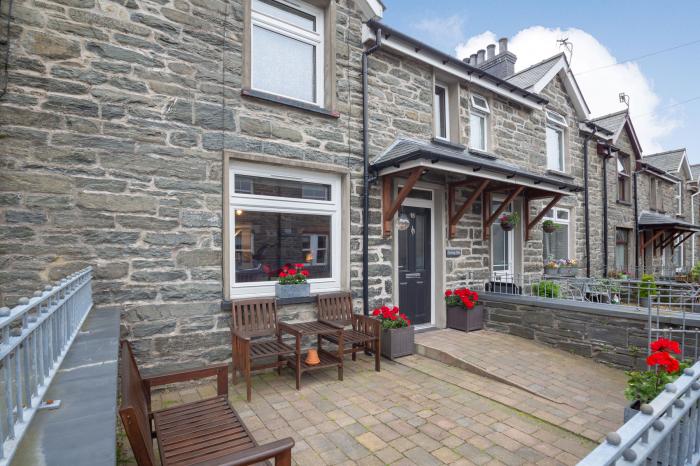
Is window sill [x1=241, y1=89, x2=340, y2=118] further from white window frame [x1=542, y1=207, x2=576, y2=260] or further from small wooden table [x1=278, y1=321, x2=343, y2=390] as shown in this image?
white window frame [x1=542, y1=207, x2=576, y2=260]

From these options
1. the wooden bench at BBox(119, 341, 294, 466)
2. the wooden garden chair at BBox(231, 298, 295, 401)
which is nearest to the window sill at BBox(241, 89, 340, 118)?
the wooden garden chair at BBox(231, 298, 295, 401)

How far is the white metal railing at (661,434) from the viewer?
1.33 metres

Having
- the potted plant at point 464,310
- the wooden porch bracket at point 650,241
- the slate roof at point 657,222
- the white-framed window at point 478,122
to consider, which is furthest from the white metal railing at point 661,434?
the wooden porch bracket at point 650,241

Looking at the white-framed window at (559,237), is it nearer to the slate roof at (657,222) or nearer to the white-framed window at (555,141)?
the white-framed window at (555,141)

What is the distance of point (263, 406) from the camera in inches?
153

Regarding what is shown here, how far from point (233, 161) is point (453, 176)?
4245 mm

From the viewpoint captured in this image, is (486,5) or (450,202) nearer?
(450,202)

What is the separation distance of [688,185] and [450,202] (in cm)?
1933

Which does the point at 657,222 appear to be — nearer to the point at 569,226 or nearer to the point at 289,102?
the point at 569,226

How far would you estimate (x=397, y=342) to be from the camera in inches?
214

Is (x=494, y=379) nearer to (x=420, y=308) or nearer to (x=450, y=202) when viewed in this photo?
(x=420, y=308)

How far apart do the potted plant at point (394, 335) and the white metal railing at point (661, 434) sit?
139 inches

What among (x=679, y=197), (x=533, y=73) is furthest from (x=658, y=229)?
(x=533, y=73)

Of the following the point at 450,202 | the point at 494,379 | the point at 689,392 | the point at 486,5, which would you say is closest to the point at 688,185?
the point at 486,5
